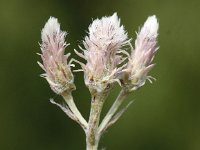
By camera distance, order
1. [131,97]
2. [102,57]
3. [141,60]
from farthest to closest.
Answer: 1. [131,97]
2. [141,60]
3. [102,57]

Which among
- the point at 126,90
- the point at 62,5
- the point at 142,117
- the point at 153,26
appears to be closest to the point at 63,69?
the point at 126,90

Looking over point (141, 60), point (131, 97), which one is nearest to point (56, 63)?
point (141, 60)

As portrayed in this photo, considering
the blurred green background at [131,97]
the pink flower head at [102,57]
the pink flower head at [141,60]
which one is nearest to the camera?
the pink flower head at [102,57]

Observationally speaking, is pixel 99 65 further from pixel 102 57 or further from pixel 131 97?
pixel 131 97

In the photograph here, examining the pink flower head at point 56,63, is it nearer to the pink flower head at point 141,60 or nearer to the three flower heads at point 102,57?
the three flower heads at point 102,57

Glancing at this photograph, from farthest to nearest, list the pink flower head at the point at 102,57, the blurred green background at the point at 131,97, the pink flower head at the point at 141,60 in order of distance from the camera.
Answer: the blurred green background at the point at 131,97 → the pink flower head at the point at 141,60 → the pink flower head at the point at 102,57

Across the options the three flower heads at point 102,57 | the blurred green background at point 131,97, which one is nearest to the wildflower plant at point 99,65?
the three flower heads at point 102,57
